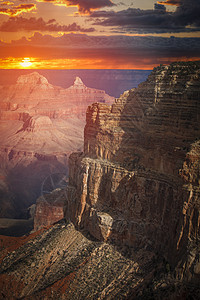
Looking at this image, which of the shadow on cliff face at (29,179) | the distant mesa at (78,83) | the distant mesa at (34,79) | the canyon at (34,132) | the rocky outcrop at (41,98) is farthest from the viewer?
the distant mesa at (78,83)

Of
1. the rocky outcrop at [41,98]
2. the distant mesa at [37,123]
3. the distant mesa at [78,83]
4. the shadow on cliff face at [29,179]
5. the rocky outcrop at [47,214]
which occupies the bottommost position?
the shadow on cliff face at [29,179]

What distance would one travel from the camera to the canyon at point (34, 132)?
71875 mm

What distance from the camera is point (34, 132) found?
92312mm

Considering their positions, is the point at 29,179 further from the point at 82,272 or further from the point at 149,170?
the point at 149,170

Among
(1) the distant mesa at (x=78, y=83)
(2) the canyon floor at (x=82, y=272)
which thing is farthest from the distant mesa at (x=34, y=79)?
(2) the canyon floor at (x=82, y=272)

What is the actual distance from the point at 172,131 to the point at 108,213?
357 inches

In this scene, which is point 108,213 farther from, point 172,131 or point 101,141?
point 172,131

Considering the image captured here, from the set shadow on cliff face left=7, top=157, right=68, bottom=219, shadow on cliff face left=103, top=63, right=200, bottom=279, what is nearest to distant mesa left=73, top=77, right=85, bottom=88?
shadow on cliff face left=7, top=157, right=68, bottom=219

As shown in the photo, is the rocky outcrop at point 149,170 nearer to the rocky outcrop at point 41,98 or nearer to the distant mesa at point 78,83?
the rocky outcrop at point 41,98

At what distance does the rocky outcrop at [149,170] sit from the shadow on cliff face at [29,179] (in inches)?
1337

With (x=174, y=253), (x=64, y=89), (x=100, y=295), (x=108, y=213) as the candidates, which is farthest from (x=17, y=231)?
(x=64, y=89)

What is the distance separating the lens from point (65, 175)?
74.6 metres

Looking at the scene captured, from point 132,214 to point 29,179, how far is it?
54.2 m

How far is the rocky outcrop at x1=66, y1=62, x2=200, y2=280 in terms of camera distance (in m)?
21.2
